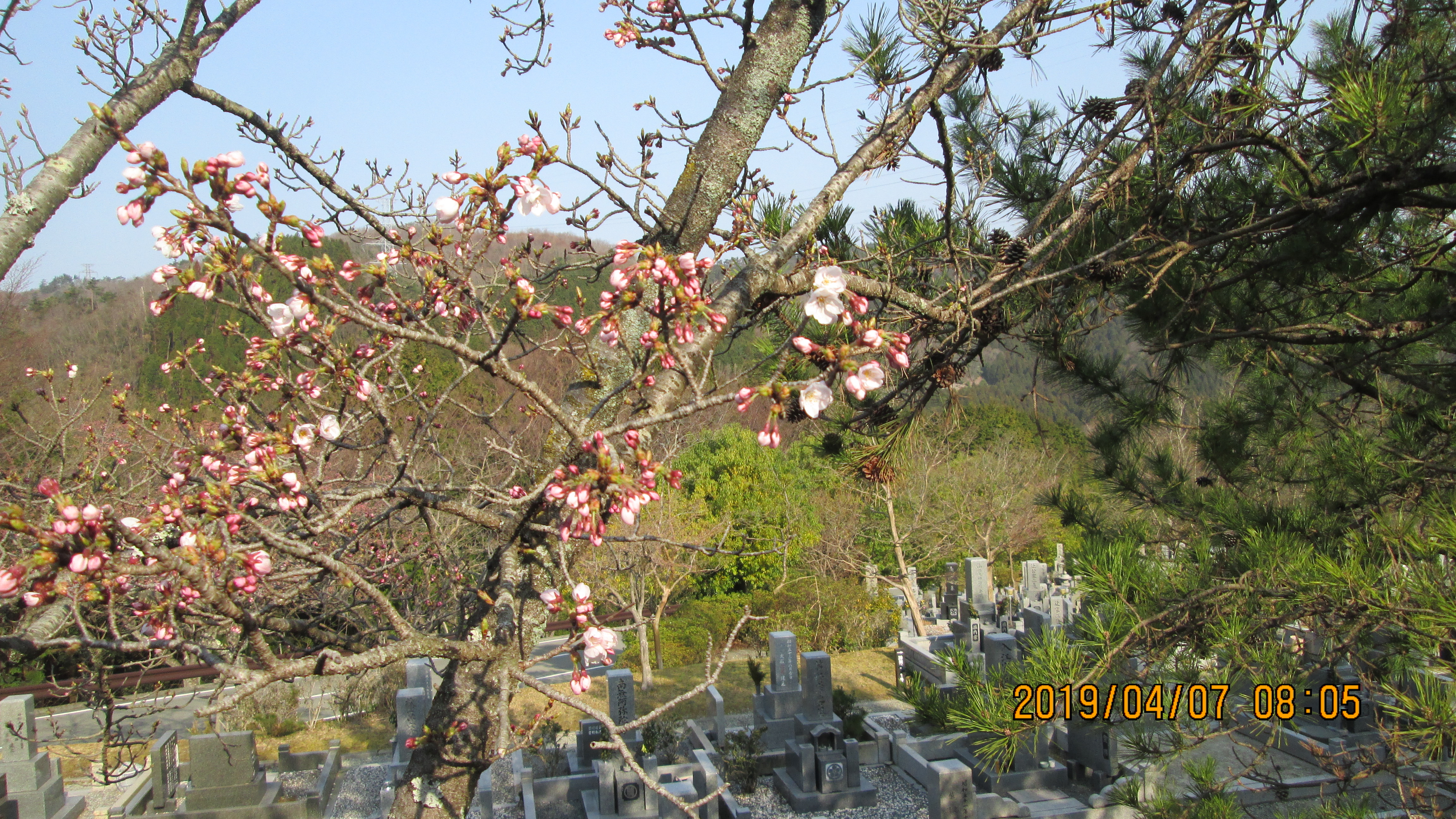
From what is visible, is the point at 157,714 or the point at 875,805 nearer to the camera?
the point at 875,805

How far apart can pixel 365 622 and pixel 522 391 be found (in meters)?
3.14

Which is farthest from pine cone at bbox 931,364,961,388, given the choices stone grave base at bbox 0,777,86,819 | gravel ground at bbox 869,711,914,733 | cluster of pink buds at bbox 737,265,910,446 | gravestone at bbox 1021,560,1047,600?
gravestone at bbox 1021,560,1047,600

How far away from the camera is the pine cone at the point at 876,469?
115 inches

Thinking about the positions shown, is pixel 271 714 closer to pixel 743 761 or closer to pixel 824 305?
pixel 743 761

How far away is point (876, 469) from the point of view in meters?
2.92

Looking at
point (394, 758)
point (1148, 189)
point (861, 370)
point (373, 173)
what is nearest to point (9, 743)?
A: point (394, 758)

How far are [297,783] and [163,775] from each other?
1286 millimetres

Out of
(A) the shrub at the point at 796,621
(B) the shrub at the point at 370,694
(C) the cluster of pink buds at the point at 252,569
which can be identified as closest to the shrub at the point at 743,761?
(A) the shrub at the point at 796,621

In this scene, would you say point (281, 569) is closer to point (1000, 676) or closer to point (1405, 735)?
point (1000, 676)

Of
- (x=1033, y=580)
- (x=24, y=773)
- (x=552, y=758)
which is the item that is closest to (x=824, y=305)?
(x=552, y=758)

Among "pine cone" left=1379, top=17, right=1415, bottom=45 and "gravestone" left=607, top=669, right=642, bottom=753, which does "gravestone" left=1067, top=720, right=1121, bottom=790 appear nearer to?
"gravestone" left=607, top=669, right=642, bottom=753

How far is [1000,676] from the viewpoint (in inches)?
92.7
